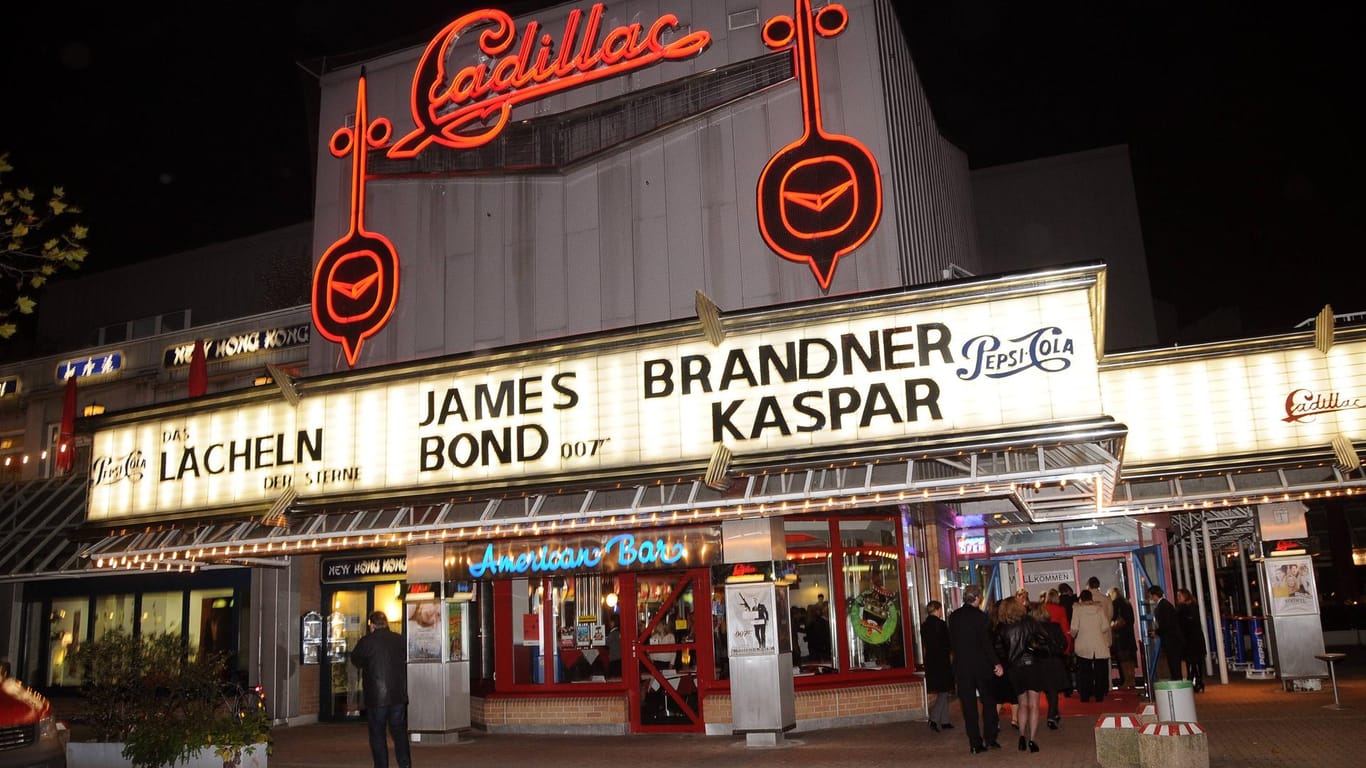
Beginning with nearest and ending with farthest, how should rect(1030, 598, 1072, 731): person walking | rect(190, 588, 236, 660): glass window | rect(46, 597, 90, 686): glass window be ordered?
rect(1030, 598, 1072, 731): person walking → rect(190, 588, 236, 660): glass window → rect(46, 597, 90, 686): glass window

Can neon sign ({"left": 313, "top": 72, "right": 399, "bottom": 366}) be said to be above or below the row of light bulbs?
above

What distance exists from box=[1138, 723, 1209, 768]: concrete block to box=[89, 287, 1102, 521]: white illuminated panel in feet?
10.6

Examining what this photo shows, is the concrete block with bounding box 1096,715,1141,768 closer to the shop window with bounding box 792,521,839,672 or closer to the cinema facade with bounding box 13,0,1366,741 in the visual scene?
the cinema facade with bounding box 13,0,1366,741

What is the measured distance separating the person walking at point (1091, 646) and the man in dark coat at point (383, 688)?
10.8 metres

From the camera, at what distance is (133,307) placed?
34.5 metres

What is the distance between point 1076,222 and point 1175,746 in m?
23.5

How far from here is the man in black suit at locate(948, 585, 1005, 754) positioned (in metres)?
12.3

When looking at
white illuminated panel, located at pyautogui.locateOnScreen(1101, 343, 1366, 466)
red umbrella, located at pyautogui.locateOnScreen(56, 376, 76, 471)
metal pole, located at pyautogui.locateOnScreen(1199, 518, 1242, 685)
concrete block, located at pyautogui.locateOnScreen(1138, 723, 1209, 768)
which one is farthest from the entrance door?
red umbrella, located at pyautogui.locateOnScreen(56, 376, 76, 471)

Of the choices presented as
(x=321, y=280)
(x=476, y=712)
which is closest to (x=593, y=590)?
(x=476, y=712)

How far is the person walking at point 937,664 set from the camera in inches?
572

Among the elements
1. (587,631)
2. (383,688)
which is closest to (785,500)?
(383,688)

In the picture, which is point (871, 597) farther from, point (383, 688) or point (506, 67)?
point (506, 67)

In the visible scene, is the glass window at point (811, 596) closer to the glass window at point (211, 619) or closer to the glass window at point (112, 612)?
the glass window at point (211, 619)

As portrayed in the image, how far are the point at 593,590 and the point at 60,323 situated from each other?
2768cm
